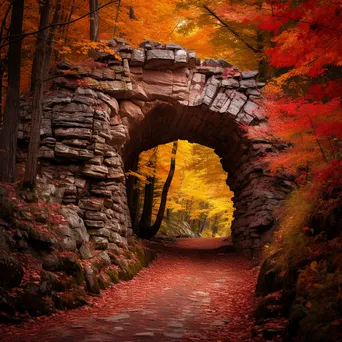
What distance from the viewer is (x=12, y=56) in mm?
8586

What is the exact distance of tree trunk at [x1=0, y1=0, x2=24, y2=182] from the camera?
8.58 meters

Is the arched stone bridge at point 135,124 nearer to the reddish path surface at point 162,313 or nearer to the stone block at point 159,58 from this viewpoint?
the stone block at point 159,58

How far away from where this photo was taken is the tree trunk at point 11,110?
8.58m

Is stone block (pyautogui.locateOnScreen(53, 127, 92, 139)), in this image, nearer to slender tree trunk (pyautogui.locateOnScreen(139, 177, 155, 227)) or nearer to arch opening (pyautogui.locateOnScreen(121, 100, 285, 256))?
arch opening (pyautogui.locateOnScreen(121, 100, 285, 256))

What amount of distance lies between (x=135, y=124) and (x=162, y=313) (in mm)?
8221

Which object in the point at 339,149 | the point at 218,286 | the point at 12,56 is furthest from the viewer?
the point at 218,286

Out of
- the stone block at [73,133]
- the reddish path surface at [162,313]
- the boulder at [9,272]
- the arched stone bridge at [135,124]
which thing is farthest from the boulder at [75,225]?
the stone block at [73,133]

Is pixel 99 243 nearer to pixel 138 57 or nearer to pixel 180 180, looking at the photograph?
pixel 138 57

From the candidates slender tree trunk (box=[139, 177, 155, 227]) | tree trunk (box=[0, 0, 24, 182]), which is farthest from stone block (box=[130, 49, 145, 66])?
slender tree trunk (box=[139, 177, 155, 227])

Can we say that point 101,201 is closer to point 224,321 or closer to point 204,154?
point 224,321

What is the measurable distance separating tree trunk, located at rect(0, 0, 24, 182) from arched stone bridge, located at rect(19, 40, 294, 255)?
4.57ft

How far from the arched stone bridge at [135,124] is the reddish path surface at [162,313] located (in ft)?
7.15

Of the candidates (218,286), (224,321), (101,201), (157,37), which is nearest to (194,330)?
(224,321)

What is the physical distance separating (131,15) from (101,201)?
36.1 ft
